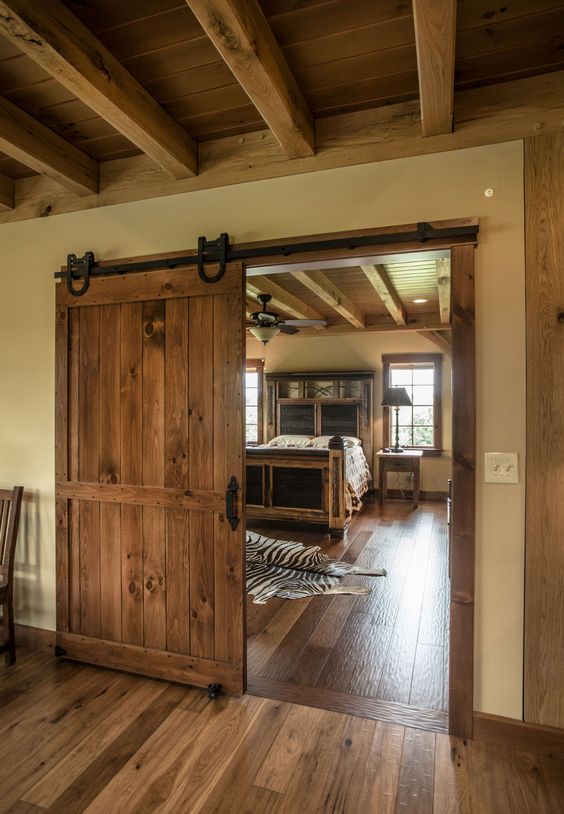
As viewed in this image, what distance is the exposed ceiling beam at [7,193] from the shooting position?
2.75 metres

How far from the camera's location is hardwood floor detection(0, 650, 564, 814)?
169 cm

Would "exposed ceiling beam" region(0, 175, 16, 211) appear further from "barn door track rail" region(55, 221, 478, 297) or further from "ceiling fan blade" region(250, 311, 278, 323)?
"ceiling fan blade" region(250, 311, 278, 323)

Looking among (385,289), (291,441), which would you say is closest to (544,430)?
(385,289)

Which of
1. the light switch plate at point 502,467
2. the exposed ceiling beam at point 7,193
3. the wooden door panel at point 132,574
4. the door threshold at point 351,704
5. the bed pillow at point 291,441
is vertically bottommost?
the door threshold at point 351,704

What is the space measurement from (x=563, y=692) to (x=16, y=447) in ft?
9.78

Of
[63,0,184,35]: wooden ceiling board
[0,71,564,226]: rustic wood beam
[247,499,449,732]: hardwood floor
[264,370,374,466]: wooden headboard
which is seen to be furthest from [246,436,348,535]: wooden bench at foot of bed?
[63,0,184,35]: wooden ceiling board

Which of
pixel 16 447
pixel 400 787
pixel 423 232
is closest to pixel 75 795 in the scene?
pixel 400 787

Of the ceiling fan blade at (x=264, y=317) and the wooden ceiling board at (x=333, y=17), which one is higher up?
the wooden ceiling board at (x=333, y=17)

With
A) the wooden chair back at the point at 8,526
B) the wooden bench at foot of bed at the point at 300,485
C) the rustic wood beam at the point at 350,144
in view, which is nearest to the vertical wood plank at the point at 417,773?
the wooden chair back at the point at 8,526

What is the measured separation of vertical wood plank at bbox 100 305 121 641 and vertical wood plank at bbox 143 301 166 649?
0.17 metres

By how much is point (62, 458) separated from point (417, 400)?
18.8ft

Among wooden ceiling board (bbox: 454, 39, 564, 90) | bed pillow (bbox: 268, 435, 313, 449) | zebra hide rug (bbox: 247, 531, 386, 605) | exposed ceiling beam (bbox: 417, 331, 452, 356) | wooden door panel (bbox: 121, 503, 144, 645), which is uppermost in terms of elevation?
wooden ceiling board (bbox: 454, 39, 564, 90)

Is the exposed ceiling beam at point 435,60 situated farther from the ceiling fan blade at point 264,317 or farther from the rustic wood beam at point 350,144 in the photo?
the ceiling fan blade at point 264,317

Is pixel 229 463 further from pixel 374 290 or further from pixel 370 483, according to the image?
pixel 370 483
